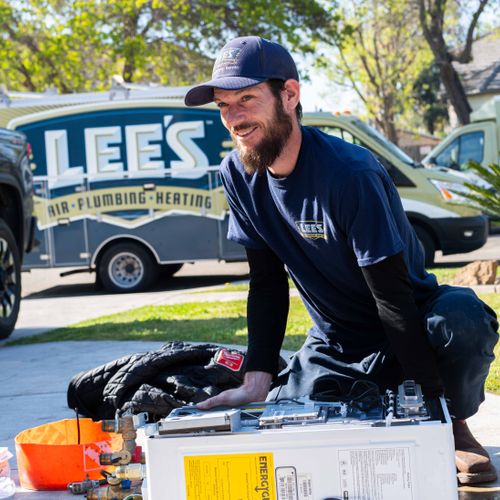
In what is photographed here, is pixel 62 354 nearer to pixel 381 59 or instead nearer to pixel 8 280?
pixel 8 280

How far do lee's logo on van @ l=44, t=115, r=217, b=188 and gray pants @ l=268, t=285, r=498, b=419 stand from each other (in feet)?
30.2

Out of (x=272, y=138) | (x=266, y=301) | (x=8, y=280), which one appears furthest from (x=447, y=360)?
(x=8, y=280)

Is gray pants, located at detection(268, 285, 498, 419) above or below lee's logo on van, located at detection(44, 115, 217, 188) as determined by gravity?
below

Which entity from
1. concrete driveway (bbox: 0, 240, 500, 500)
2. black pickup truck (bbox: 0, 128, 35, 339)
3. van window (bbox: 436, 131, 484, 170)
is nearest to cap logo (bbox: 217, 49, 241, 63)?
concrete driveway (bbox: 0, 240, 500, 500)

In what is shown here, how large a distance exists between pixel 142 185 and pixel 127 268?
1183 millimetres

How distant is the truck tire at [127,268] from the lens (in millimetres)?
12977

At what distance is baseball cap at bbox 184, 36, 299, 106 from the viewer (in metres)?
3.19

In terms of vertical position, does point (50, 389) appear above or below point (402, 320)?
below

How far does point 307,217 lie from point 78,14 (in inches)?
902

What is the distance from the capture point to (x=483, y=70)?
41844mm

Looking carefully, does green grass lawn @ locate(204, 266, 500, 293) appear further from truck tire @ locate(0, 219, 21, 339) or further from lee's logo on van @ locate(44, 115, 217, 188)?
truck tire @ locate(0, 219, 21, 339)

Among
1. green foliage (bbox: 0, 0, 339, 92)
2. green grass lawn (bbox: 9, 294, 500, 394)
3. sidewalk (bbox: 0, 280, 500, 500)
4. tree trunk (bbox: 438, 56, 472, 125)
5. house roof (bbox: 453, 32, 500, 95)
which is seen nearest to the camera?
sidewalk (bbox: 0, 280, 500, 500)

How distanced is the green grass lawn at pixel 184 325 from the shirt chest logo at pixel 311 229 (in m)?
3.13

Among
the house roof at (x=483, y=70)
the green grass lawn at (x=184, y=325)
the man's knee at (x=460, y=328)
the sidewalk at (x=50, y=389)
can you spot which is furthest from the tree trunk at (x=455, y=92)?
the man's knee at (x=460, y=328)
